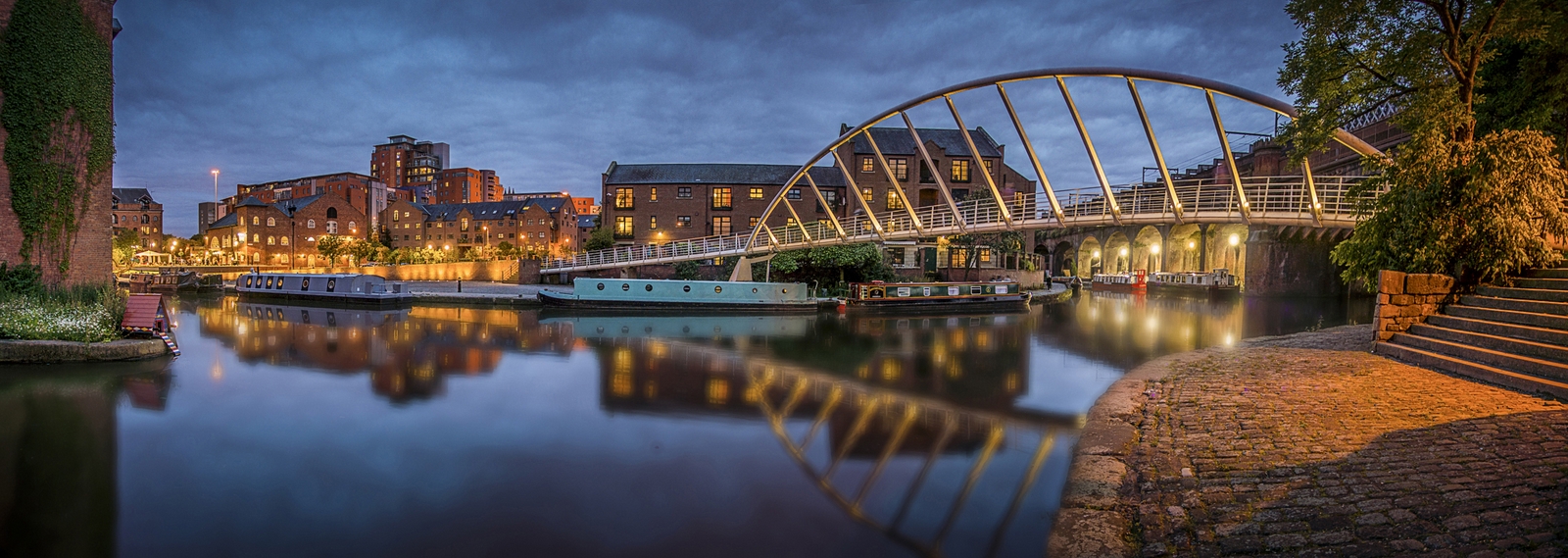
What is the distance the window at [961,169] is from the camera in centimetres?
4441

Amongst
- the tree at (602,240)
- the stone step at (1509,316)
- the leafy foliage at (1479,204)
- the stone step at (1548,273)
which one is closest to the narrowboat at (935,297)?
the leafy foliage at (1479,204)

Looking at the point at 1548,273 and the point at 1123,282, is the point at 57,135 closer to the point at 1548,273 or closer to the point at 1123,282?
the point at 1548,273

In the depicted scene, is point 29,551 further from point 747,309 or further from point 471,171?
point 471,171

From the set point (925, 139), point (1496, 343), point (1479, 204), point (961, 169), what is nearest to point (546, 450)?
point (1496, 343)

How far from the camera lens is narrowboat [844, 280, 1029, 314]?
26.7m

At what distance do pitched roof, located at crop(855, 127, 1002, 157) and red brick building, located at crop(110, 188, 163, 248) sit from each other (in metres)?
106

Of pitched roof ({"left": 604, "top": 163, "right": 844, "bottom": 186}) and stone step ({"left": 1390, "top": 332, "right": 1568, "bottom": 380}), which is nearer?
stone step ({"left": 1390, "top": 332, "right": 1568, "bottom": 380})

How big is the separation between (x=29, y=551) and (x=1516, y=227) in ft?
55.6

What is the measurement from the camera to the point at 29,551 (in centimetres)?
471

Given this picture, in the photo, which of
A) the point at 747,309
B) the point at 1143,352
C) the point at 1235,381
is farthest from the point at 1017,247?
the point at 1235,381

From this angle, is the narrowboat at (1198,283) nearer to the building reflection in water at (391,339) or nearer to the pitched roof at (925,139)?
the pitched roof at (925,139)

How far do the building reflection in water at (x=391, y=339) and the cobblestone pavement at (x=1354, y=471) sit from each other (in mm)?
9934

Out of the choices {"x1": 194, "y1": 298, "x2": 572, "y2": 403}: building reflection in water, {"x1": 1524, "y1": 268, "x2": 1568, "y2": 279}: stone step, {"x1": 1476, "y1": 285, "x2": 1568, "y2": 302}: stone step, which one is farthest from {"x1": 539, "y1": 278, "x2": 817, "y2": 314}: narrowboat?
{"x1": 1524, "y1": 268, "x2": 1568, "y2": 279}: stone step

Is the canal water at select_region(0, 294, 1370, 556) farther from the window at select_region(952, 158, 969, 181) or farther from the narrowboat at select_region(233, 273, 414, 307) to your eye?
the window at select_region(952, 158, 969, 181)
